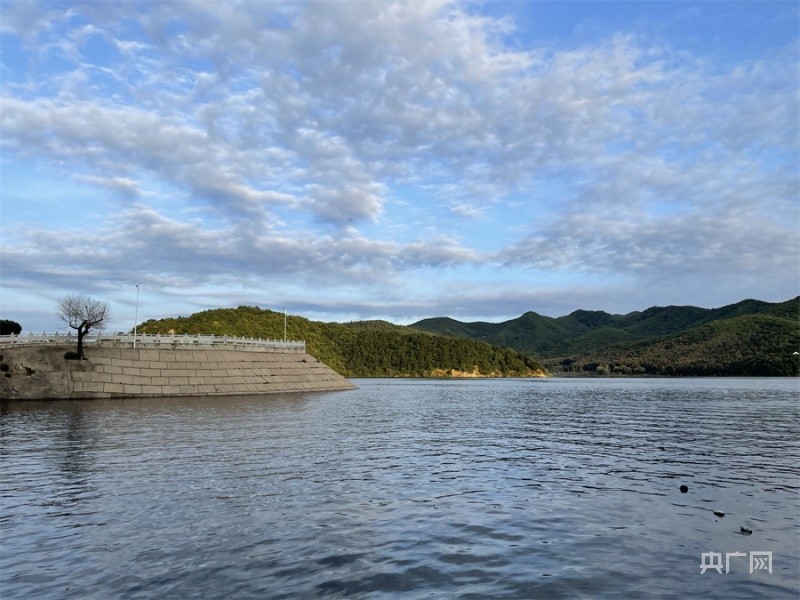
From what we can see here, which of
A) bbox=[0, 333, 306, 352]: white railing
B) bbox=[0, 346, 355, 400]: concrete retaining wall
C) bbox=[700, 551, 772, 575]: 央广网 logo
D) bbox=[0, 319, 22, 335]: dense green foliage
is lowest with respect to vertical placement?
bbox=[700, 551, 772, 575]: 央广网 logo

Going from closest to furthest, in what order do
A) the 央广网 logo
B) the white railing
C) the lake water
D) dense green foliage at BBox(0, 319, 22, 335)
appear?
the lake water → the 央广网 logo → the white railing → dense green foliage at BBox(0, 319, 22, 335)

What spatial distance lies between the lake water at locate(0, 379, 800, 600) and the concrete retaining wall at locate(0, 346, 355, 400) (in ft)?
121

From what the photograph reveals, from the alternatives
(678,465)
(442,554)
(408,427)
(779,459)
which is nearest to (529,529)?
(442,554)

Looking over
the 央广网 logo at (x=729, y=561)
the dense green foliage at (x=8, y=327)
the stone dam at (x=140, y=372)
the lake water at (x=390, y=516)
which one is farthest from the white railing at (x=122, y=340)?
the 央广网 logo at (x=729, y=561)

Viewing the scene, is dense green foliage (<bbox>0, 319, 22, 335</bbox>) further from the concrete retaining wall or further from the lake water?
the lake water

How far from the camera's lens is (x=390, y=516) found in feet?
61.4

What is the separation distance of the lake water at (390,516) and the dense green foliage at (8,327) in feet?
242

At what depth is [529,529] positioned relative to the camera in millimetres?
17406

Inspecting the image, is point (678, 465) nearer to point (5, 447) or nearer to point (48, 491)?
point (48, 491)

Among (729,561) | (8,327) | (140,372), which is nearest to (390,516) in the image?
(729,561)

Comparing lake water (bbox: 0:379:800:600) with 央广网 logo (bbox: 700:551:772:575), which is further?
央广网 logo (bbox: 700:551:772:575)

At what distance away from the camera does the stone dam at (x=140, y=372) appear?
7088 cm

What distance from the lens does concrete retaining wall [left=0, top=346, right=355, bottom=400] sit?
70938 mm

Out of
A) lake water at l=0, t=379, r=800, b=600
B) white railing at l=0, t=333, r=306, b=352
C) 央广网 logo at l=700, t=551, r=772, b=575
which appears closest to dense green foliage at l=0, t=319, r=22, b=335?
white railing at l=0, t=333, r=306, b=352
